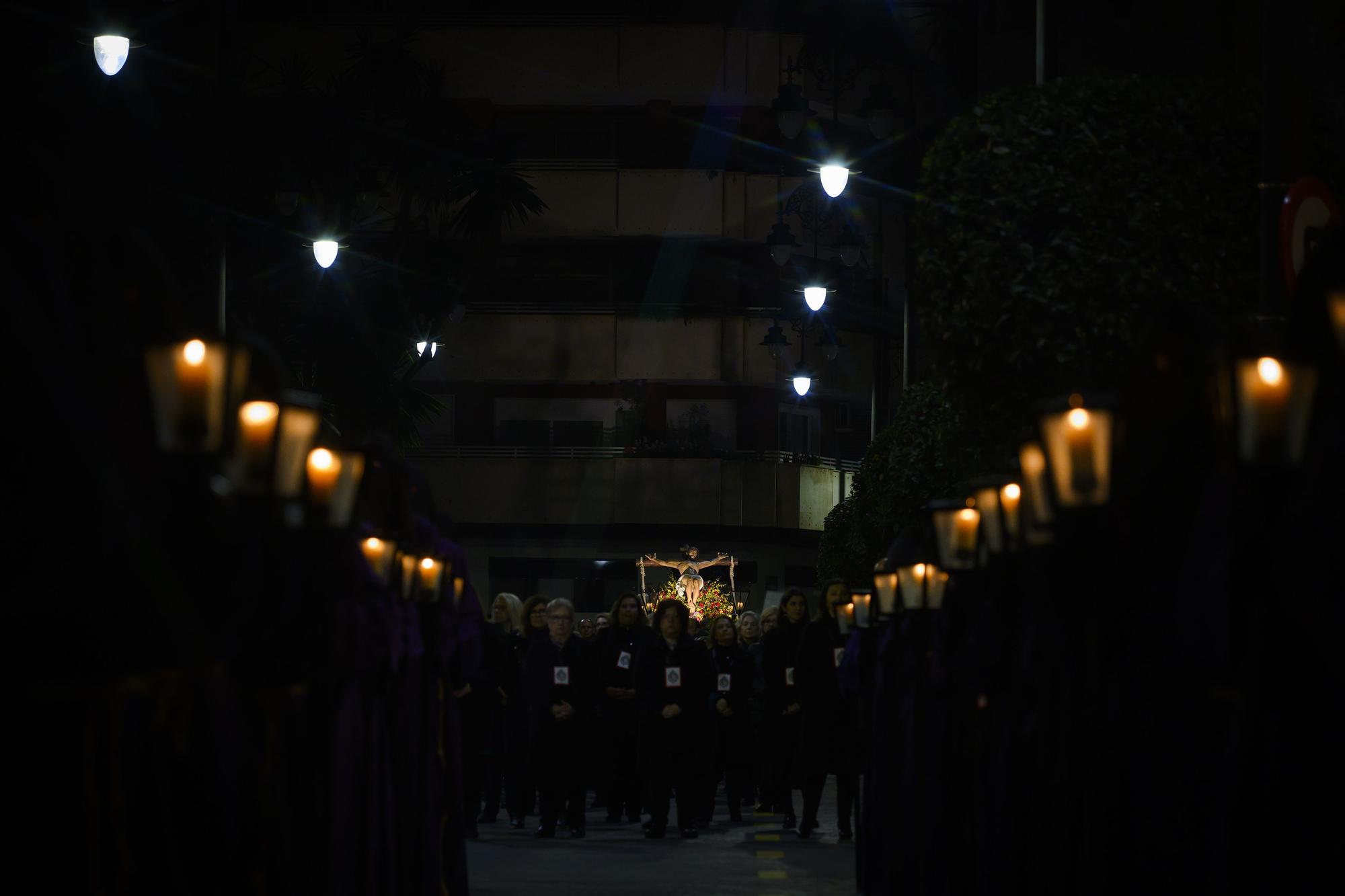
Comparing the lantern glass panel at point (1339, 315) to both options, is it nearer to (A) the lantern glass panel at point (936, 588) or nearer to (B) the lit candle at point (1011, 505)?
(B) the lit candle at point (1011, 505)

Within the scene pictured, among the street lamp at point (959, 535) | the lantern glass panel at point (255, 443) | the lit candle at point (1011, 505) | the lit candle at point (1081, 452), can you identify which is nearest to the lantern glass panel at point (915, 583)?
the street lamp at point (959, 535)

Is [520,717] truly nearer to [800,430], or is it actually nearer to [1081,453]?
[1081,453]

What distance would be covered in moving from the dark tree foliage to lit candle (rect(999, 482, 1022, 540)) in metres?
0.51

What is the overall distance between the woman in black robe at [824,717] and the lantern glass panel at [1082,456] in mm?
10621

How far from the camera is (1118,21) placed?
20484mm

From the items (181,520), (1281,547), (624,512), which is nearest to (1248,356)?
(1281,547)

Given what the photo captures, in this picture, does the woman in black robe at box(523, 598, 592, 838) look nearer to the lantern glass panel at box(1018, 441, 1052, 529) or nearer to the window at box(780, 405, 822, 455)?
the lantern glass panel at box(1018, 441, 1052, 529)

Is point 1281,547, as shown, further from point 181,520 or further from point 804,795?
point 804,795

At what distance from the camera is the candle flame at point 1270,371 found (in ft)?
19.6

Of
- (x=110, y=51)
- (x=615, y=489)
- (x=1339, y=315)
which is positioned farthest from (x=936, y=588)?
(x=615, y=489)

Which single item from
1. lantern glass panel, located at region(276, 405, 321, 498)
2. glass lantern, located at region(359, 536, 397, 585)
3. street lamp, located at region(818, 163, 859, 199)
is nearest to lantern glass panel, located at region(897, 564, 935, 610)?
glass lantern, located at region(359, 536, 397, 585)

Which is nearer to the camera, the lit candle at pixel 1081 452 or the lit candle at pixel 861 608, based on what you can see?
the lit candle at pixel 1081 452

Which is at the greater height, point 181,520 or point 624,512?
point 624,512

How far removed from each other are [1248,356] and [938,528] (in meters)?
5.38
